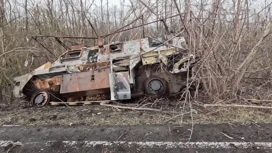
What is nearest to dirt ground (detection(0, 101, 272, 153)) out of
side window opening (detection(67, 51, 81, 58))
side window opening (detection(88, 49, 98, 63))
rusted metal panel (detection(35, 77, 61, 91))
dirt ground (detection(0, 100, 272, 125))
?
dirt ground (detection(0, 100, 272, 125))

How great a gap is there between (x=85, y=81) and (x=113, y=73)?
79 cm

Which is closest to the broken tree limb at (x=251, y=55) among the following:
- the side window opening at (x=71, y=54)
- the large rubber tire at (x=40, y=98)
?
the side window opening at (x=71, y=54)

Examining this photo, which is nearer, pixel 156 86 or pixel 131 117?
pixel 131 117

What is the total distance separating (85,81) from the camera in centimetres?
629

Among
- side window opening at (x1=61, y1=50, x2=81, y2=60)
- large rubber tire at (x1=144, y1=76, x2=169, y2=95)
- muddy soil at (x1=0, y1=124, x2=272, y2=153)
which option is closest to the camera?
muddy soil at (x1=0, y1=124, x2=272, y2=153)

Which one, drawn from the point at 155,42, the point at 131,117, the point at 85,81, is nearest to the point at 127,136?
the point at 131,117

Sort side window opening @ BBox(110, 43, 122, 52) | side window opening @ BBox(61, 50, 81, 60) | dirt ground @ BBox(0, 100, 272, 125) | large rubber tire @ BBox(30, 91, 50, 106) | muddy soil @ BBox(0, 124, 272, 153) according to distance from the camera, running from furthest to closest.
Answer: side window opening @ BBox(61, 50, 81, 60) < large rubber tire @ BBox(30, 91, 50, 106) < side window opening @ BBox(110, 43, 122, 52) < dirt ground @ BBox(0, 100, 272, 125) < muddy soil @ BBox(0, 124, 272, 153)

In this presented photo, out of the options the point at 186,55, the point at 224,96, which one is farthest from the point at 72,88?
the point at 224,96

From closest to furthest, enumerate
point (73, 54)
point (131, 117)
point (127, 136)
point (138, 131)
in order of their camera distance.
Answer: point (127, 136) → point (138, 131) → point (131, 117) → point (73, 54)

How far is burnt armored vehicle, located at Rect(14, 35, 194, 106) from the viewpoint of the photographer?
6.04m

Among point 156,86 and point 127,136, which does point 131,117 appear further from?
point 156,86

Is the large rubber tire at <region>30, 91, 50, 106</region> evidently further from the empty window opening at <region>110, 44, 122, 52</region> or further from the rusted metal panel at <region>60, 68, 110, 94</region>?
the empty window opening at <region>110, 44, 122, 52</region>

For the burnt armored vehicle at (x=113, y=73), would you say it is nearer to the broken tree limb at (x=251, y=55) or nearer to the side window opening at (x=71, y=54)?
the side window opening at (x=71, y=54)

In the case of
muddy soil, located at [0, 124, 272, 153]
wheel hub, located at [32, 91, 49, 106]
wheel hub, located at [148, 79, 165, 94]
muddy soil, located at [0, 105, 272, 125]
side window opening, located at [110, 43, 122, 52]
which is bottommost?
muddy soil, located at [0, 124, 272, 153]
